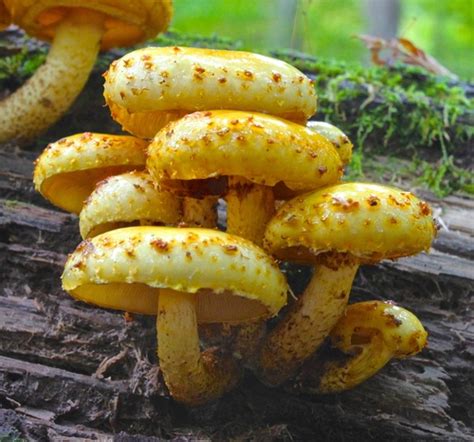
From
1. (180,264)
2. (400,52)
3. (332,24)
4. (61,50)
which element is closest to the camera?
(180,264)

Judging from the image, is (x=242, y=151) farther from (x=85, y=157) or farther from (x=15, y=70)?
(x=15, y=70)

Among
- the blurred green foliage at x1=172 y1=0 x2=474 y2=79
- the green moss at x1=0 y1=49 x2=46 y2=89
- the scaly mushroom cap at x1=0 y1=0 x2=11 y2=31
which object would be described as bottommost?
the blurred green foliage at x1=172 y1=0 x2=474 y2=79

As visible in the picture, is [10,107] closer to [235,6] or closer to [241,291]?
[241,291]

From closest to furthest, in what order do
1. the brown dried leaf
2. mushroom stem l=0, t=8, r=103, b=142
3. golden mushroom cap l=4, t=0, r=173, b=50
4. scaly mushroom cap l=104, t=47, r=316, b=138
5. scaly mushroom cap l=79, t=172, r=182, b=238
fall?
scaly mushroom cap l=104, t=47, r=316, b=138 < scaly mushroom cap l=79, t=172, r=182, b=238 < golden mushroom cap l=4, t=0, r=173, b=50 < mushroom stem l=0, t=8, r=103, b=142 < the brown dried leaf

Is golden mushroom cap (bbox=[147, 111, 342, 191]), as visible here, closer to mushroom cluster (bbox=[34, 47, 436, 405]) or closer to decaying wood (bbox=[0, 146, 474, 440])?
mushroom cluster (bbox=[34, 47, 436, 405])

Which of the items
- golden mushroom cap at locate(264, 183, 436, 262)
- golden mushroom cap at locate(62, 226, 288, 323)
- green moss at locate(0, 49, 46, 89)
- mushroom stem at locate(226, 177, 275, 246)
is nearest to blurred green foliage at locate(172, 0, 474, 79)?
green moss at locate(0, 49, 46, 89)

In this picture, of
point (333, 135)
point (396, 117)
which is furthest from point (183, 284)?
point (396, 117)

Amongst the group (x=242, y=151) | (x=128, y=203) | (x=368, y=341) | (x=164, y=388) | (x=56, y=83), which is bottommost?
(x=164, y=388)
